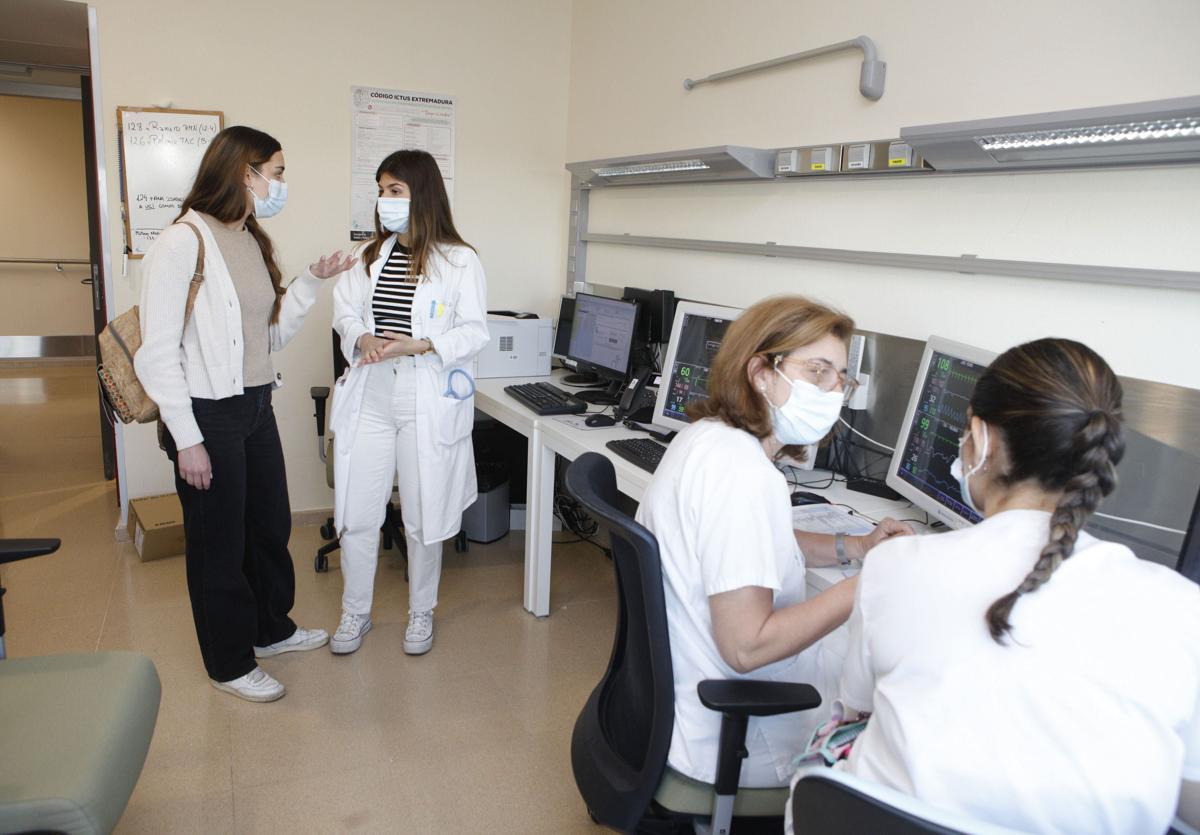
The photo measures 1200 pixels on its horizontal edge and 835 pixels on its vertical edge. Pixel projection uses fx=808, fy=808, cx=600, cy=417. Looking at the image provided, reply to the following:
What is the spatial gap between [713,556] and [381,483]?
1628 millimetres

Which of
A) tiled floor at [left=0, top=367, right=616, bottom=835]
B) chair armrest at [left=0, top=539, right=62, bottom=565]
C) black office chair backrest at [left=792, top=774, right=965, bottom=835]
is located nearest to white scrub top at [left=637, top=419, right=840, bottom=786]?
black office chair backrest at [left=792, top=774, right=965, bottom=835]

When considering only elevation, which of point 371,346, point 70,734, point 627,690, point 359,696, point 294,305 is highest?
point 294,305

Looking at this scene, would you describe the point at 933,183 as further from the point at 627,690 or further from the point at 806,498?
the point at 627,690

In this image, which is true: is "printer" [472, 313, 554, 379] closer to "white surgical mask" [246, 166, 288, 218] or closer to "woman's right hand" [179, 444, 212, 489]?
"white surgical mask" [246, 166, 288, 218]

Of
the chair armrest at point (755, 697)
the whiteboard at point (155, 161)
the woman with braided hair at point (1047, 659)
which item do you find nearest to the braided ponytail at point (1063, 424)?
the woman with braided hair at point (1047, 659)

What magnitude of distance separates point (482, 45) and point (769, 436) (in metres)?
3.05

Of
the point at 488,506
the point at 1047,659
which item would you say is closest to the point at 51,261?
the point at 488,506

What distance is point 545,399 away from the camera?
9.68 ft

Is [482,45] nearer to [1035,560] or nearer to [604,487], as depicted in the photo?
[604,487]

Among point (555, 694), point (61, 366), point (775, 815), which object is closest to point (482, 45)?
point (555, 694)

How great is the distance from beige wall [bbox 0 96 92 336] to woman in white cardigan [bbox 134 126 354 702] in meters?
6.33

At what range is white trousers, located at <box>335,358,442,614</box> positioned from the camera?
8.30 ft

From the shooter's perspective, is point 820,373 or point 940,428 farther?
point 940,428

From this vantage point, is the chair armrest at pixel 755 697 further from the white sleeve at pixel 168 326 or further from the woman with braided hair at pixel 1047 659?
the white sleeve at pixel 168 326
